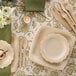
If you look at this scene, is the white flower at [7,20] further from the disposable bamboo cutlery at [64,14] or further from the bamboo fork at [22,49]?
the disposable bamboo cutlery at [64,14]

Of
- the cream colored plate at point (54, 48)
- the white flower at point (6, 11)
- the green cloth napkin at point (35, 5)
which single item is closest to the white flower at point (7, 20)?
the white flower at point (6, 11)

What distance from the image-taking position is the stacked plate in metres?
1.88

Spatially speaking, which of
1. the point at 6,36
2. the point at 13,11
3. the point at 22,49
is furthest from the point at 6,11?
the point at 22,49

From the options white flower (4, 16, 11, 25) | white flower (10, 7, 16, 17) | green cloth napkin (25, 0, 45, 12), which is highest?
green cloth napkin (25, 0, 45, 12)

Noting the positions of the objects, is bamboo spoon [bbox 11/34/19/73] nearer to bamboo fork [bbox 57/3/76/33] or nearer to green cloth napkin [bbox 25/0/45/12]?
green cloth napkin [bbox 25/0/45/12]

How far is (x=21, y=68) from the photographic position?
6.38ft

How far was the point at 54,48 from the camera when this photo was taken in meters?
1.89

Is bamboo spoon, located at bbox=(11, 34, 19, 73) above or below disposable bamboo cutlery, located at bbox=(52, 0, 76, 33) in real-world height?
below

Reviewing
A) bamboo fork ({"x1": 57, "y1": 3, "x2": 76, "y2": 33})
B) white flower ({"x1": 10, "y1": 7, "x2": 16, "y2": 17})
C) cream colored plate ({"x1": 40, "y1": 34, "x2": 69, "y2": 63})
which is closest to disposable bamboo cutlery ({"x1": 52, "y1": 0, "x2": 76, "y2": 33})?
bamboo fork ({"x1": 57, "y1": 3, "x2": 76, "y2": 33})

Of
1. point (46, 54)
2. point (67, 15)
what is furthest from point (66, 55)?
point (67, 15)

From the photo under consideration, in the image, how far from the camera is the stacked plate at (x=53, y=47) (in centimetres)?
188

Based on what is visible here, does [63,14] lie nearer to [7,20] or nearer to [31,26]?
[31,26]

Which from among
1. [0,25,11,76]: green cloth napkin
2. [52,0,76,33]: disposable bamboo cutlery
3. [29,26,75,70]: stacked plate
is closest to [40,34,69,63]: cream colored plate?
[29,26,75,70]: stacked plate

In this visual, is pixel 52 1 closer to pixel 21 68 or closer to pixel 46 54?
pixel 46 54
